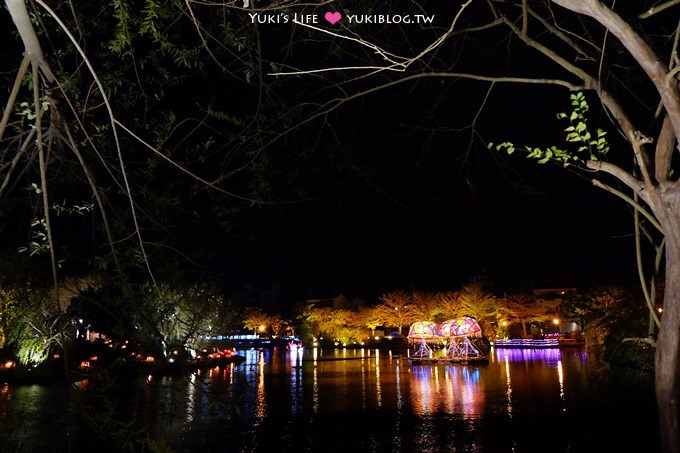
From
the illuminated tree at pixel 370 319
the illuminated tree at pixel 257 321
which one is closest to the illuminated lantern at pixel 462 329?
the illuminated tree at pixel 370 319

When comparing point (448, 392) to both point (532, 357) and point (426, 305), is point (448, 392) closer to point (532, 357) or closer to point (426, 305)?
point (532, 357)

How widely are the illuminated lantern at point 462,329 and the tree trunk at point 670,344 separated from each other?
27.4 m

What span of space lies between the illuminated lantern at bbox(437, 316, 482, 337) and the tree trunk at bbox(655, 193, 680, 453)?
27380 millimetres

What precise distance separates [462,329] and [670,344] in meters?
28.0

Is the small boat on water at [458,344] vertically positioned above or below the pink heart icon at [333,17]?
below

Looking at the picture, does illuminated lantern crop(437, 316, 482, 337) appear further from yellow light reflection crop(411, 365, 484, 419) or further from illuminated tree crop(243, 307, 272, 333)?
illuminated tree crop(243, 307, 272, 333)

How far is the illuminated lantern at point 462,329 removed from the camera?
30969mm

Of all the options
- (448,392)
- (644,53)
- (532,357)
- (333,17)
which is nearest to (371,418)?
(448,392)

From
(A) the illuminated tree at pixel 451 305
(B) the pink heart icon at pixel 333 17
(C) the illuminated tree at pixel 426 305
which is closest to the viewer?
(B) the pink heart icon at pixel 333 17

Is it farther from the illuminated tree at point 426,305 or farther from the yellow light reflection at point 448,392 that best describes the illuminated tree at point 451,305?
the yellow light reflection at point 448,392

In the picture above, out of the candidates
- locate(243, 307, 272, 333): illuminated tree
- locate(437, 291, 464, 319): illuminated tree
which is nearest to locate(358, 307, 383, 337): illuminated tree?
locate(437, 291, 464, 319): illuminated tree

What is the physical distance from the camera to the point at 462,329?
103ft

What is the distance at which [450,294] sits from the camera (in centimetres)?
6475

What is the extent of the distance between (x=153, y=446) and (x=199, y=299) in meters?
31.2
